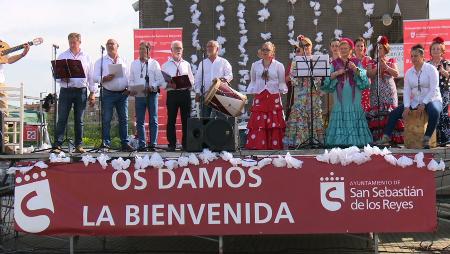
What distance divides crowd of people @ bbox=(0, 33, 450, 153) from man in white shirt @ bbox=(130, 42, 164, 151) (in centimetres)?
1

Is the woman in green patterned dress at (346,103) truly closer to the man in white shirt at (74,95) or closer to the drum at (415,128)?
the drum at (415,128)

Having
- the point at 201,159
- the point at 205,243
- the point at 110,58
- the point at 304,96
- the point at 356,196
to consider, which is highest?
the point at 110,58

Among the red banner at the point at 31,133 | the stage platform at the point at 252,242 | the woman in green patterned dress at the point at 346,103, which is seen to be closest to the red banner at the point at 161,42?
the red banner at the point at 31,133

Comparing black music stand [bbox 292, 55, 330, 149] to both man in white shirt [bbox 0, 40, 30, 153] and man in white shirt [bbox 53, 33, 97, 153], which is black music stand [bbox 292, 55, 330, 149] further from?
man in white shirt [bbox 0, 40, 30, 153]

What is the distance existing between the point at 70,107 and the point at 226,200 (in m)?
2.68

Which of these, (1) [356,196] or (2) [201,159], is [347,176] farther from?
(2) [201,159]

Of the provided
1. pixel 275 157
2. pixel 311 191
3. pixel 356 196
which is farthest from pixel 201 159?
pixel 356 196

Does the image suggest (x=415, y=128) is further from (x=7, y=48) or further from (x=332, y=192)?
(x=7, y=48)

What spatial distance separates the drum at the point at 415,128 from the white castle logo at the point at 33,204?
4.12 m

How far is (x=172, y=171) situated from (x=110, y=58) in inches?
95.2

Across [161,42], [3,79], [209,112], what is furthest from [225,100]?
[161,42]

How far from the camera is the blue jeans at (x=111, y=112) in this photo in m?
7.38

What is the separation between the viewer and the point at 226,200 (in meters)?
5.74

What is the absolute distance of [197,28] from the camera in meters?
12.4
